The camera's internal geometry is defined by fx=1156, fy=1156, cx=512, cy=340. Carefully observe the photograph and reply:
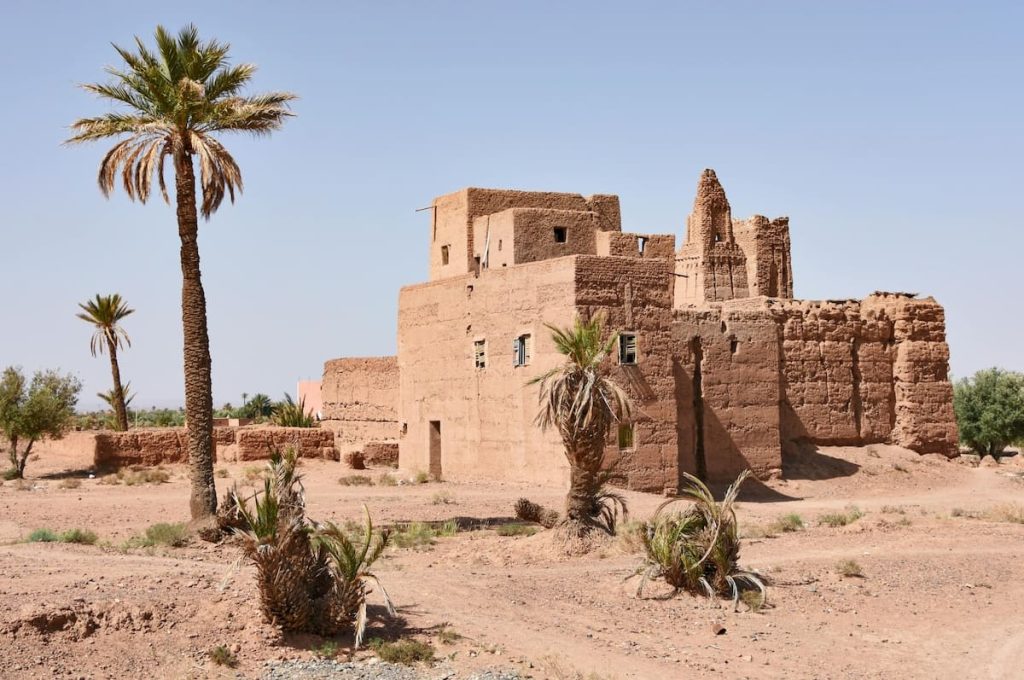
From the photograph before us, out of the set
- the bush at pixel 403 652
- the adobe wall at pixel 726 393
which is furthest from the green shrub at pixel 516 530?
the adobe wall at pixel 726 393

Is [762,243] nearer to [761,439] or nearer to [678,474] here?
[761,439]

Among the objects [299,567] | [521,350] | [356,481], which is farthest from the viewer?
[356,481]

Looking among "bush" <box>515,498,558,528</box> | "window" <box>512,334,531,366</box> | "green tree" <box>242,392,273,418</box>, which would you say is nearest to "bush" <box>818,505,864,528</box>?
"bush" <box>515,498,558,528</box>

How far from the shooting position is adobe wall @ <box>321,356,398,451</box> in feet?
114

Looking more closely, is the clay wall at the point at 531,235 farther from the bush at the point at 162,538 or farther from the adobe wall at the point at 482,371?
the bush at the point at 162,538

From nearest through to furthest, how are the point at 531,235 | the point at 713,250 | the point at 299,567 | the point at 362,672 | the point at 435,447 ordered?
the point at 362,672
the point at 299,567
the point at 531,235
the point at 435,447
the point at 713,250

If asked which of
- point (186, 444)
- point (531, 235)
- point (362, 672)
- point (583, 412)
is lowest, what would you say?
point (362, 672)

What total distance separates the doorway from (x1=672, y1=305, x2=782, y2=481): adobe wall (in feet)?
21.3

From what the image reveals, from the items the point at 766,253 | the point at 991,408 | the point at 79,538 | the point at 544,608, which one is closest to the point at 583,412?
the point at 544,608

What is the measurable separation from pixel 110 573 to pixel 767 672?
7892 millimetres

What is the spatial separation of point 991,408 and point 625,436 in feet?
72.3

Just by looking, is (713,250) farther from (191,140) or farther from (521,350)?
(191,140)

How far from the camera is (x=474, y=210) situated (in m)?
30.6

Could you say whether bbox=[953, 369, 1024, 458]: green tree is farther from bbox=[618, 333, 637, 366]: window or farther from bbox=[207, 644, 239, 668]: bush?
bbox=[207, 644, 239, 668]: bush
